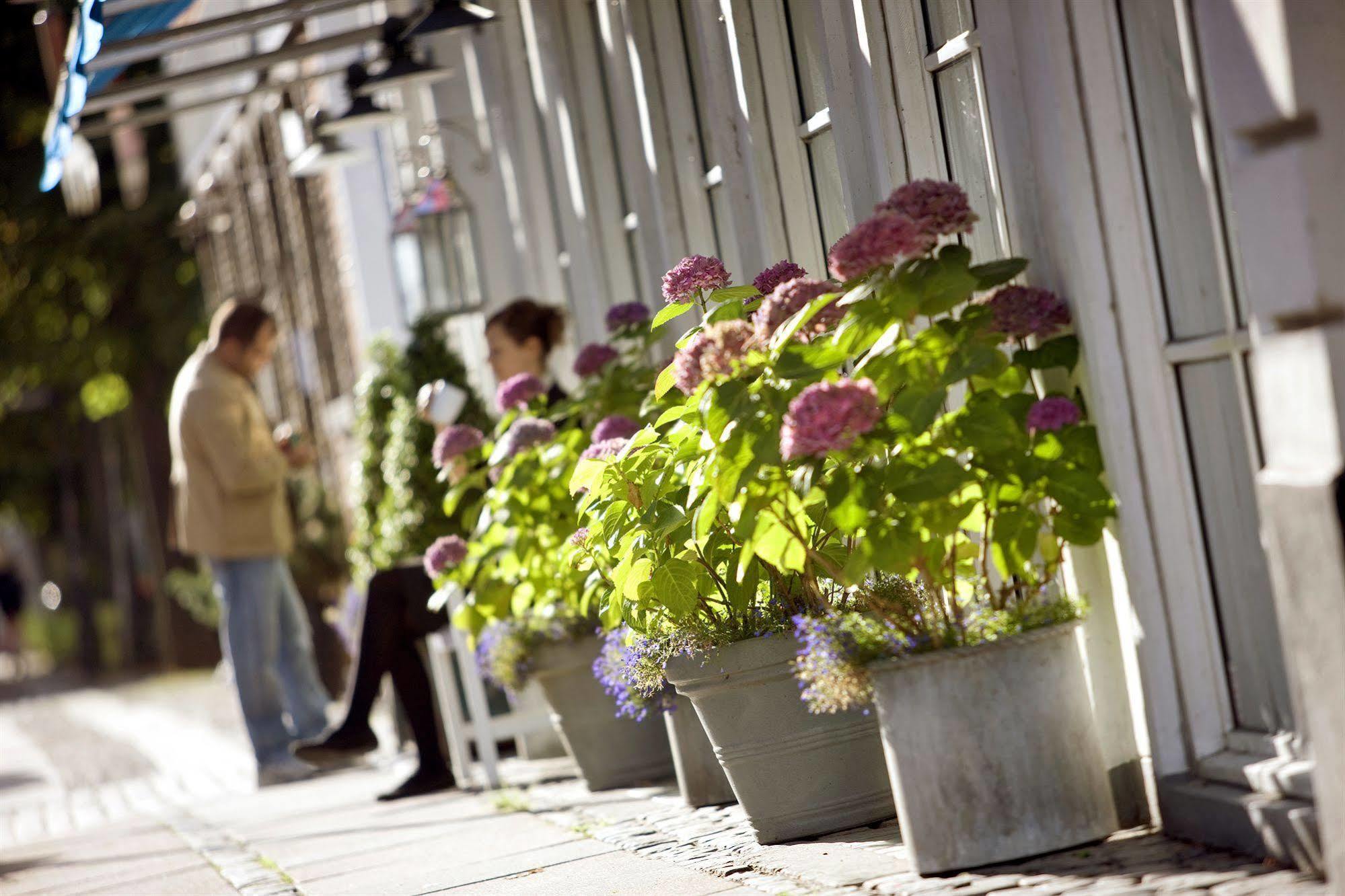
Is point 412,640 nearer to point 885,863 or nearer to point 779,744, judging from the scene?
point 779,744

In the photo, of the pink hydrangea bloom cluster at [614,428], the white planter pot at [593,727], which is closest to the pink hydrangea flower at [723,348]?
the pink hydrangea bloom cluster at [614,428]

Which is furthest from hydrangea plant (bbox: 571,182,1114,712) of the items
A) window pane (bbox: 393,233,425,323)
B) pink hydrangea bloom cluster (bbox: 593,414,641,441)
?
window pane (bbox: 393,233,425,323)

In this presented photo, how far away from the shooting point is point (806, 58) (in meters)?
5.30

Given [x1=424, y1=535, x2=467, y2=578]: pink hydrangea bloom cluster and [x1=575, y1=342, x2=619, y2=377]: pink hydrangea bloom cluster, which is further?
[x1=424, y1=535, x2=467, y2=578]: pink hydrangea bloom cluster

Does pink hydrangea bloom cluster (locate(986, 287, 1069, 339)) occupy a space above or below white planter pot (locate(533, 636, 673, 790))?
above

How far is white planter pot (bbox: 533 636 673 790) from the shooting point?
19.2 ft

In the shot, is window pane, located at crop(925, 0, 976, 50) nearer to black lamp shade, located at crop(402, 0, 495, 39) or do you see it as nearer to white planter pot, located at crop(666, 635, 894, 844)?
white planter pot, located at crop(666, 635, 894, 844)

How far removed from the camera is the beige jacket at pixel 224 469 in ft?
26.9

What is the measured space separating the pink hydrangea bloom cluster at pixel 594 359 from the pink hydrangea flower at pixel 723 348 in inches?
83.5

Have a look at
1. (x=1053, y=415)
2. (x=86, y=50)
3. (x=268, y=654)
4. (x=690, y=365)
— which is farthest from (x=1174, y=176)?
(x=268, y=654)

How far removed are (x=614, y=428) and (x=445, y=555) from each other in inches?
41.5

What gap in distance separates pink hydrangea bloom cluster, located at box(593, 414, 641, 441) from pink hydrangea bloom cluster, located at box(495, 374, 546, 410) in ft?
2.62

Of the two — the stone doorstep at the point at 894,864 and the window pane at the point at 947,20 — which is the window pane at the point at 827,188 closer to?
the window pane at the point at 947,20

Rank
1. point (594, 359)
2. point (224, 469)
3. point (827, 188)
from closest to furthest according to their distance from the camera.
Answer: point (827, 188) → point (594, 359) → point (224, 469)
